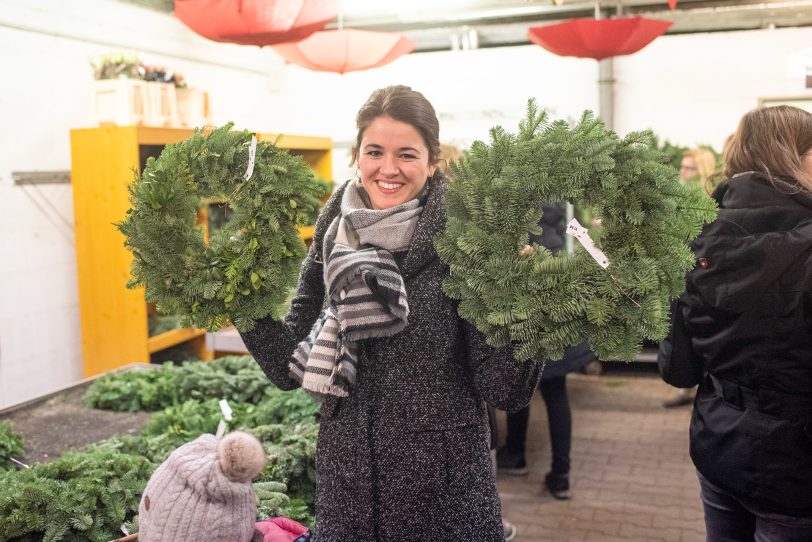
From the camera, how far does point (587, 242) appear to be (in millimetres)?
1498

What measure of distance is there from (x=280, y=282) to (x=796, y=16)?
618cm

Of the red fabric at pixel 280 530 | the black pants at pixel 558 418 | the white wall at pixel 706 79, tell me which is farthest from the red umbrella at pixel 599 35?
the red fabric at pixel 280 530

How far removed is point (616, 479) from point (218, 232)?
3.31 meters

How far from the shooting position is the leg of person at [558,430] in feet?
13.5

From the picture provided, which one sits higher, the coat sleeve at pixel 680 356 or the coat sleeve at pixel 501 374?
the coat sleeve at pixel 501 374

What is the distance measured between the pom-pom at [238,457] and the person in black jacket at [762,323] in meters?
1.19

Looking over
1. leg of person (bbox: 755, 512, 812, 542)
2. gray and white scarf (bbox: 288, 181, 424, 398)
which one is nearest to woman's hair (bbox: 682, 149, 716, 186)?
Result: leg of person (bbox: 755, 512, 812, 542)

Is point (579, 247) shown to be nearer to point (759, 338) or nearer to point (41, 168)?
point (759, 338)

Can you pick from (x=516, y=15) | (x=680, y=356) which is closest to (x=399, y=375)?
(x=680, y=356)

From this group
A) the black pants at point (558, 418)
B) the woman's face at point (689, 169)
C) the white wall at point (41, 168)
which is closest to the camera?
the black pants at point (558, 418)

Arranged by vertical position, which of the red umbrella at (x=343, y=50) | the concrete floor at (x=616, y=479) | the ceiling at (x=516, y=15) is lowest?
the concrete floor at (x=616, y=479)

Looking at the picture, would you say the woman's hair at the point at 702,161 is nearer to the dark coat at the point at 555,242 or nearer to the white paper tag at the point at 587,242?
the dark coat at the point at 555,242

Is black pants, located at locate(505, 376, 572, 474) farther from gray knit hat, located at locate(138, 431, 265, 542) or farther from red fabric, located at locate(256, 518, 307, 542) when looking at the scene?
gray knit hat, located at locate(138, 431, 265, 542)

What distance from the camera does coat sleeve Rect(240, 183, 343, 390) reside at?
1.82 metres
